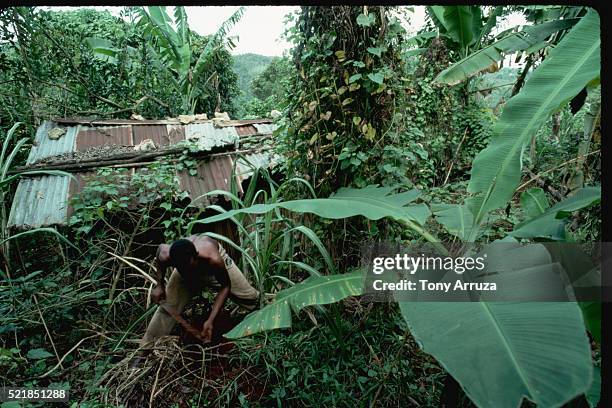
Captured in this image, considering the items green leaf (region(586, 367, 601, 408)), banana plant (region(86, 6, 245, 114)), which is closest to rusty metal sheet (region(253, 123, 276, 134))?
banana plant (region(86, 6, 245, 114))

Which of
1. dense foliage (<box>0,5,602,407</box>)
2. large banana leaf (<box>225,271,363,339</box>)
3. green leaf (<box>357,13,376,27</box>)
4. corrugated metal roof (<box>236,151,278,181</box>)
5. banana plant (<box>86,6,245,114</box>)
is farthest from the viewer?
banana plant (<box>86,6,245,114</box>)

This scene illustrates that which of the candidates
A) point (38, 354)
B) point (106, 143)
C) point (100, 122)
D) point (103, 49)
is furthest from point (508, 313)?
point (103, 49)

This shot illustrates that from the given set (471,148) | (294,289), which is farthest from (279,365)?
(471,148)

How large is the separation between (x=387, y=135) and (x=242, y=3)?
115 cm

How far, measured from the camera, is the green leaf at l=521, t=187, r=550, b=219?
153cm

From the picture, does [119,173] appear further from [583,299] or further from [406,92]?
[583,299]

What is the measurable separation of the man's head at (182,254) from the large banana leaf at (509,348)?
1023mm

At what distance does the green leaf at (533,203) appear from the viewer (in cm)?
153

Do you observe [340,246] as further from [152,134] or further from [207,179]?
[152,134]

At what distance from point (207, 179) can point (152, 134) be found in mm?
959

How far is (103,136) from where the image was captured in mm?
3092

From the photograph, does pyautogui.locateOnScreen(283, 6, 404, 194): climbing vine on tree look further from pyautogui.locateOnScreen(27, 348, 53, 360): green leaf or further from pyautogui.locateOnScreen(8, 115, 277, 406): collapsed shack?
pyautogui.locateOnScreen(27, 348, 53, 360): green leaf

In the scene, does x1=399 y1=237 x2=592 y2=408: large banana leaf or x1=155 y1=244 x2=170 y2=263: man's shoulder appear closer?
x1=399 y1=237 x2=592 y2=408: large banana leaf

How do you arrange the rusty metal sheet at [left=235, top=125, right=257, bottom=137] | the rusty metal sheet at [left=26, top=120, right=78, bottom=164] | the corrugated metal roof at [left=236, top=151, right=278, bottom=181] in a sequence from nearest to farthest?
the rusty metal sheet at [left=26, top=120, right=78, bottom=164]
the corrugated metal roof at [left=236, top=151, right=278, bottom=181]
the rusty metal sheet at [left=235, top=125, right=257, bottom=137]
